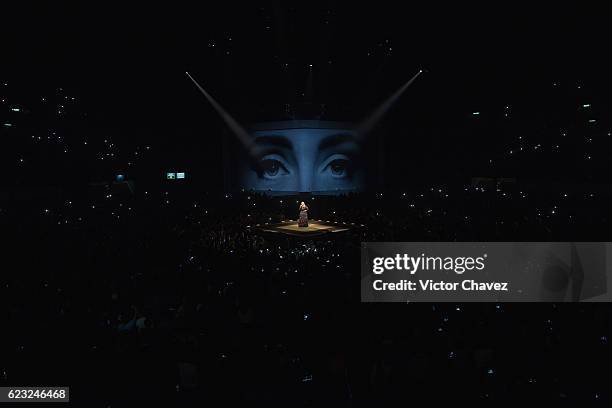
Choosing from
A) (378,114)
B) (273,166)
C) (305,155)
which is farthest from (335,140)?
(378,114)

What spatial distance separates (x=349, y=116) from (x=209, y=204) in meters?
8.72

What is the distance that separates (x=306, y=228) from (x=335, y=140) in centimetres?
736

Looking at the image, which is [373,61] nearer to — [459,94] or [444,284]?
[459,94]

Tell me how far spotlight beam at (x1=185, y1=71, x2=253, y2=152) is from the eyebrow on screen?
11.1 feet

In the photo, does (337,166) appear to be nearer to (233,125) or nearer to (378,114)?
(378,114)

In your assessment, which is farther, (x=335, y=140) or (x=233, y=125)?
(x=233, y=125)

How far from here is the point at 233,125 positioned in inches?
760

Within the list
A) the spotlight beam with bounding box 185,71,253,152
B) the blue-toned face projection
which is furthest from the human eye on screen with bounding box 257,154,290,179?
the spotlight beam with bounding box 185,71,253,152

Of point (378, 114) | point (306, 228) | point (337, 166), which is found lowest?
point (306, 228)

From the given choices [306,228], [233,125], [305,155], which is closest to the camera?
[306,228]

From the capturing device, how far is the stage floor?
10721mm

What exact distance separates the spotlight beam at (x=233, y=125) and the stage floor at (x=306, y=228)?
7507mm

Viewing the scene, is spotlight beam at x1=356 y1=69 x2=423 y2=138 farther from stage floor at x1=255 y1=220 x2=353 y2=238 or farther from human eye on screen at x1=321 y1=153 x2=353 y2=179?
stage floor at x1=255 y1=220 x2=353 y2=238

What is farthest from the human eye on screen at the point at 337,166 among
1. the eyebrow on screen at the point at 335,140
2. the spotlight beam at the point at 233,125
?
the spotlight beam at the point at 233,125
